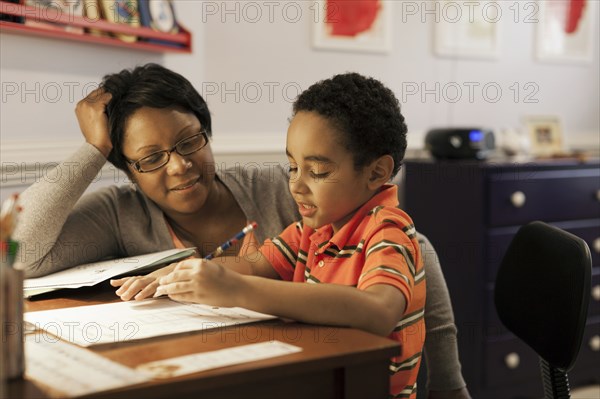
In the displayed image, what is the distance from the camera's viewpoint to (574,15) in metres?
3.87

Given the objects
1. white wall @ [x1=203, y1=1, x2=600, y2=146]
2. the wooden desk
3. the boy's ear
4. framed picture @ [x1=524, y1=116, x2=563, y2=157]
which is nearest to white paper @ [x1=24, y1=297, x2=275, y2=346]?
the wooden desk

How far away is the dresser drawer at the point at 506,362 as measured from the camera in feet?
9.77

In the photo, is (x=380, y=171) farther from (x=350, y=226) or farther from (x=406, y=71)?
(x=406, y=71)

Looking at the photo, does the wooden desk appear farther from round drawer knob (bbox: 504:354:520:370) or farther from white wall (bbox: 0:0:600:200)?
round drawer knob (bbox: 504:354:520:370)

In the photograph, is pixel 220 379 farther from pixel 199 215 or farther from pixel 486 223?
pixel 486 223

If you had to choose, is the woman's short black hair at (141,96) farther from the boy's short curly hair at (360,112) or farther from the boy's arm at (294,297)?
the boy's arm at (294,297)

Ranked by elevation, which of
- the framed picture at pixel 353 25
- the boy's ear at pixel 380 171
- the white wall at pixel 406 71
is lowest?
the boy's ear at pixel 380 171

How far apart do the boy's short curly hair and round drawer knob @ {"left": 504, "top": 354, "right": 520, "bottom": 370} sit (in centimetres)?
193

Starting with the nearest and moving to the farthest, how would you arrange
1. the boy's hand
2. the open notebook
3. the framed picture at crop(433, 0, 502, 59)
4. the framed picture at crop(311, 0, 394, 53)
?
1. the boy's hand
2. the open notebook
3. the framed picture at crop(311, 0, 394, 53)
4. the framed picture at crop(433, 0, 502, 59)

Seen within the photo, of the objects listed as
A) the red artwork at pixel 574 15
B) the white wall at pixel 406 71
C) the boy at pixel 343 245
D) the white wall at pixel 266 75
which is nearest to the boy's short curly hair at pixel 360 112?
the boy at pixel 343 245

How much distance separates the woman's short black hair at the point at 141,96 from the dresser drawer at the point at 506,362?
70.2 inches

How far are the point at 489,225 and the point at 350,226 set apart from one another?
184cm

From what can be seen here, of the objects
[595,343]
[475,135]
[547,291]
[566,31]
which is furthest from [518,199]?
[547,291]

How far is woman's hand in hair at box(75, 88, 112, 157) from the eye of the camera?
67.6 inches
